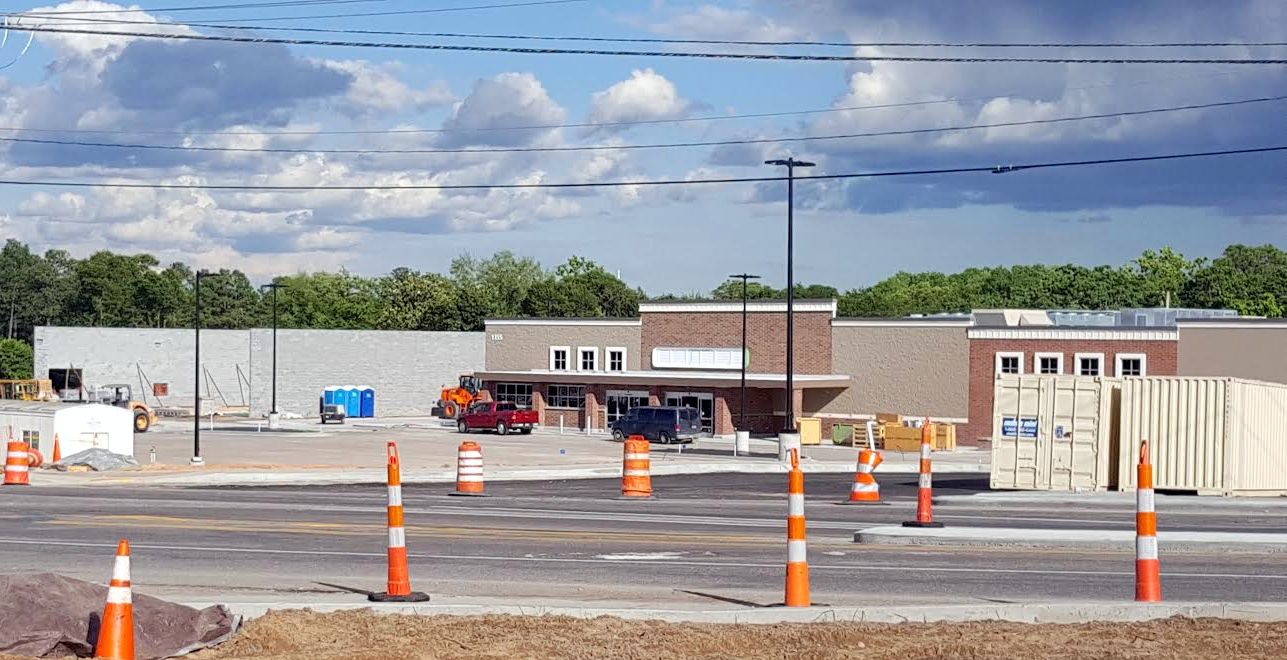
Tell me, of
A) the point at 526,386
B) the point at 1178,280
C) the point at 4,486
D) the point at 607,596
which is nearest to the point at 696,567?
the point at 607,596

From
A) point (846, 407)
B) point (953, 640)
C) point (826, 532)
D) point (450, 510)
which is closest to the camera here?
point (953, 640)

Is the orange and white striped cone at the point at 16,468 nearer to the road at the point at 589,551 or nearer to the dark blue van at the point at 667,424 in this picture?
the road at the point at 589,551

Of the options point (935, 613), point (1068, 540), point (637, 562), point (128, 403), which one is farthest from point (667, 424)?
point (935, 613)

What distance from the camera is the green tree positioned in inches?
4884

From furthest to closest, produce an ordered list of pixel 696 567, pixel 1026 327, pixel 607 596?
pixel 1026 327 < pixel 696 567 < pixel 607 596

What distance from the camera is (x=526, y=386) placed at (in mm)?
79312

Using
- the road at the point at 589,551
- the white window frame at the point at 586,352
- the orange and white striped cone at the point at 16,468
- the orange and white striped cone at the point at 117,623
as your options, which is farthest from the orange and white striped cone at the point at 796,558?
the white window frame at the point at 586,352

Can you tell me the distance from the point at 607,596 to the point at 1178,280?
14820 cm

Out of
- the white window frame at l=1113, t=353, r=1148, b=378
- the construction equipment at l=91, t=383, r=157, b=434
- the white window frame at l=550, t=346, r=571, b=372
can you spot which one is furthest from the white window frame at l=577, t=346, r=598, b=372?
the white window frame at l=1113, t=353, r=1148, b=378

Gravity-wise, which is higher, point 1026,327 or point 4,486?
point 1026,327

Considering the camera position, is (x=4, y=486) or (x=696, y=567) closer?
(x=696, y=567)

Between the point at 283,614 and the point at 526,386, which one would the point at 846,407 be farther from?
the point at 283,614

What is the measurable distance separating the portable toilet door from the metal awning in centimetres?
1290

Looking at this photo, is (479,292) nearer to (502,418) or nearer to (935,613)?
(502,418)
